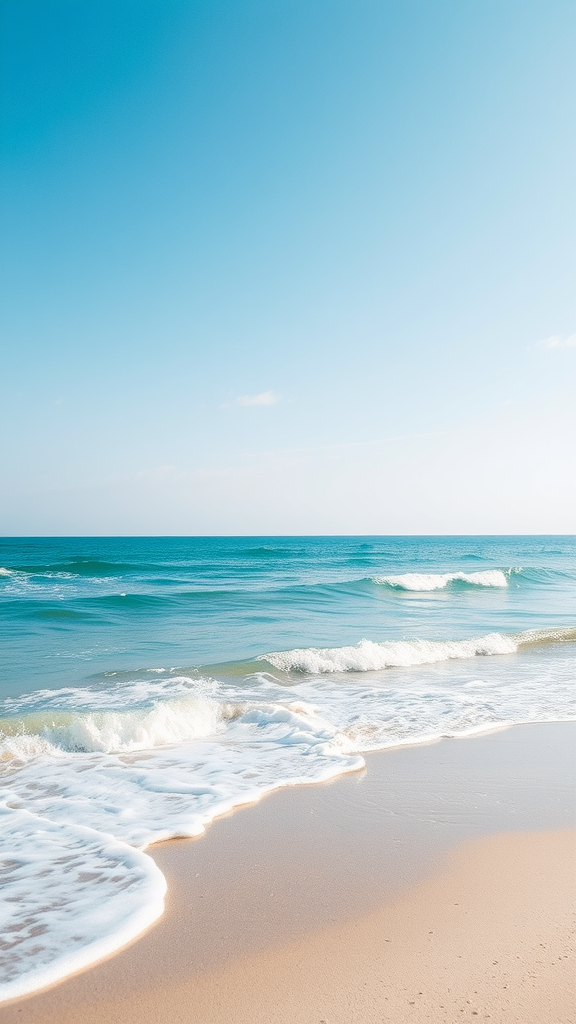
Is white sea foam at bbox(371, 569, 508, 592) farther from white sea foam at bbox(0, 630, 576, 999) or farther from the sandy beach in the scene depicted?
the sandy beach

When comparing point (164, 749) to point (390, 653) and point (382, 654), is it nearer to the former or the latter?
point (382, 654)

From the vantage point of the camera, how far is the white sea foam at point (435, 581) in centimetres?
2998

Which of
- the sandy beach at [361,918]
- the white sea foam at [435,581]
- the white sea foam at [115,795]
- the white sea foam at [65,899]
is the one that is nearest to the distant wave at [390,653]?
the white sea foam at [115,795]

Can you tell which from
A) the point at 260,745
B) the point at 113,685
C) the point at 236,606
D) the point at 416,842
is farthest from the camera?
the point at 236,606

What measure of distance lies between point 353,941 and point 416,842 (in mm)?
1436

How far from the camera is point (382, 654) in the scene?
1302 cm

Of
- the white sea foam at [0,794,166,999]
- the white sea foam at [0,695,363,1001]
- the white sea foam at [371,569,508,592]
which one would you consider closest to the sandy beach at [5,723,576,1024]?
the white sea foam at [0,794,166,999]

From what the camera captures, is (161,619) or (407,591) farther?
(407,591)

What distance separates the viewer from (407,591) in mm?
28828

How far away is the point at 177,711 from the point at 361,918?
5.53 m

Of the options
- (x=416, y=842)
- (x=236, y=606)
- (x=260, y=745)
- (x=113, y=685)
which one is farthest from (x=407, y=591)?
(x=416, y=842)

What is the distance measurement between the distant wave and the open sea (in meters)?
0.06

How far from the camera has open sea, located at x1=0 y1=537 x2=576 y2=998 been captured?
387cm

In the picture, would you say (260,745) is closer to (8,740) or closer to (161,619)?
(8,740)
